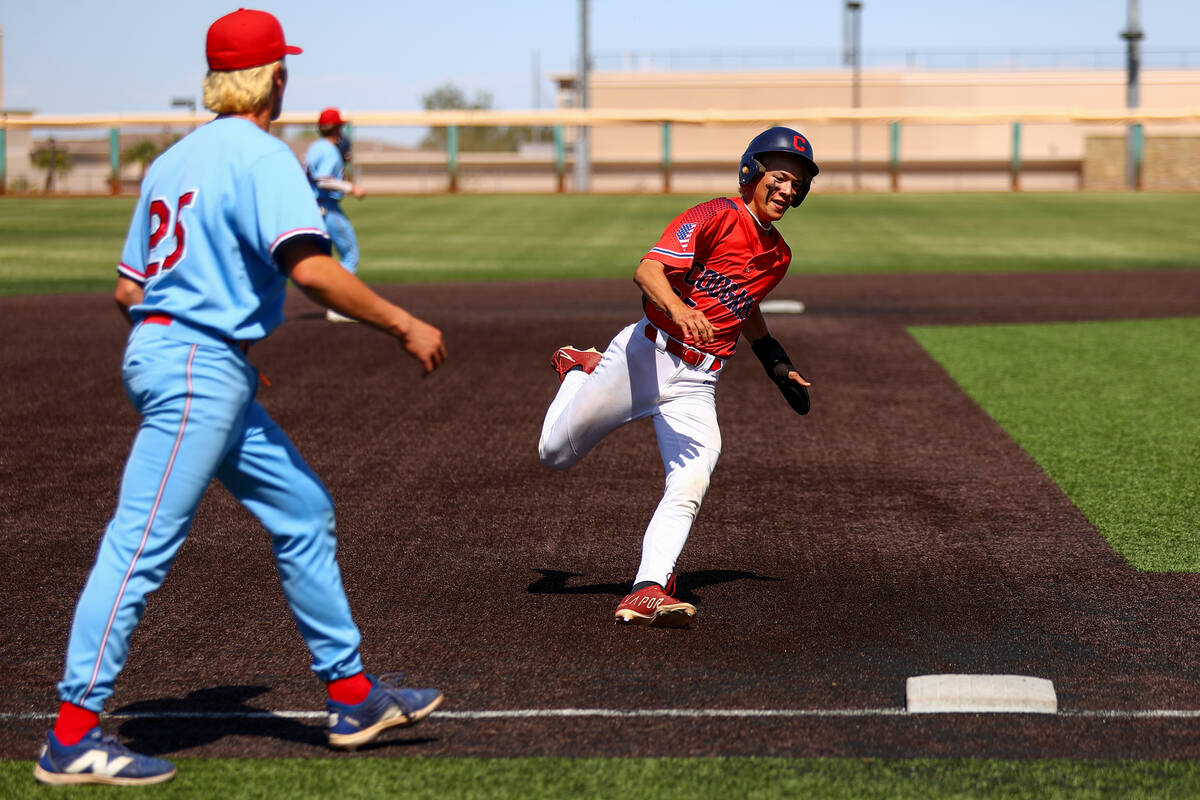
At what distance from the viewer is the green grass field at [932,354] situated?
→ 3.78 metres

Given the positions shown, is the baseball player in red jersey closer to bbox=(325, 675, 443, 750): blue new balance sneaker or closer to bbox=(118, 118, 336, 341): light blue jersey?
bbox=(325, 675, 443, 750): blue new balance sneaker

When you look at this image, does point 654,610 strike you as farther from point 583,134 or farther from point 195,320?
point 583,134

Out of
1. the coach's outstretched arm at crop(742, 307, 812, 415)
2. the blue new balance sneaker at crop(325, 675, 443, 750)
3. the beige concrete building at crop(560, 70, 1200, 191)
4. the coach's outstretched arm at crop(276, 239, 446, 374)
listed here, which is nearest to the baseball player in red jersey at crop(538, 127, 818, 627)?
the coach's outstretched arm at crop(742, 307, 812, 415)

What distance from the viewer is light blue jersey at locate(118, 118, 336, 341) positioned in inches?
144

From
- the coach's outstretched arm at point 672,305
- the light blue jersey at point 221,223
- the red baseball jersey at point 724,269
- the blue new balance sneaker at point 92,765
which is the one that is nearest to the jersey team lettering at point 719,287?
the red baseball jersey at point 724,269

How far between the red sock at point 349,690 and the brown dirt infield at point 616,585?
0.17m

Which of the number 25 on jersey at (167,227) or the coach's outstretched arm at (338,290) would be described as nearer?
the coach's outstretched arm at (338,290)

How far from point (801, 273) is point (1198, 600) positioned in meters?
17.7

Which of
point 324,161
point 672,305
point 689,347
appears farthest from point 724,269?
point 324,161

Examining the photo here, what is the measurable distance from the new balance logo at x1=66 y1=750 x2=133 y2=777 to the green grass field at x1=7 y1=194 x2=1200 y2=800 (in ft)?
0.24

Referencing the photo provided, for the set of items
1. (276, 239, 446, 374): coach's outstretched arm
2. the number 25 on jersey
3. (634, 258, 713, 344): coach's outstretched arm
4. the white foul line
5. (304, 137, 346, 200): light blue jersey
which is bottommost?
the white foul line

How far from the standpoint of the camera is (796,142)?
5348 millimetres

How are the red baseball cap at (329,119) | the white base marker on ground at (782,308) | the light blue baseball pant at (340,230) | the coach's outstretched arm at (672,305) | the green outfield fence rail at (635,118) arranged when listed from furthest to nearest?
the green outfield fence rail at (635,118)
the white base marker on ground at (782,308)
the light blue baseball pant at (340,230)
the red baseball cap at (329,119)
the coach's outstretched arm at (672,305)

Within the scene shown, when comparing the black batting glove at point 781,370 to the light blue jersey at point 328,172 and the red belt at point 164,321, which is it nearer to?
the red belt at point 164,321
